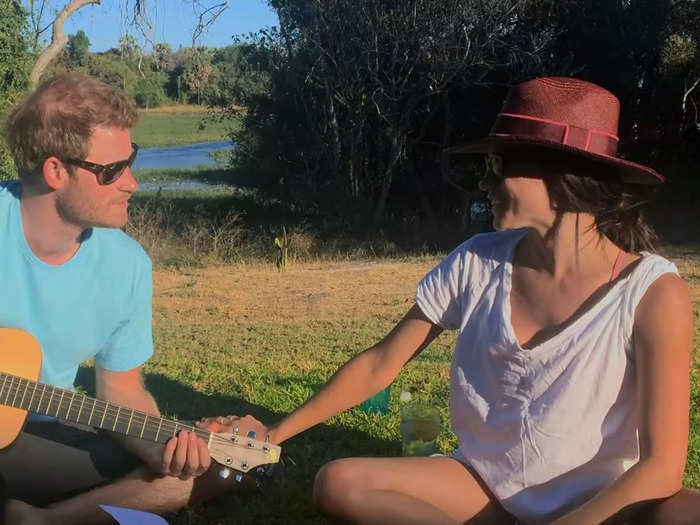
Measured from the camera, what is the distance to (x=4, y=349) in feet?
6.88

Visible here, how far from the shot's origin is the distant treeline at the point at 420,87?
398 inches

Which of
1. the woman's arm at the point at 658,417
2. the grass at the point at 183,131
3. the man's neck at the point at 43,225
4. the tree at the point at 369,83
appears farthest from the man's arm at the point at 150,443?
the tree at the point at 369,83

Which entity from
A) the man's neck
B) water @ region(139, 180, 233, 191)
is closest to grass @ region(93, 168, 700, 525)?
the man's neck

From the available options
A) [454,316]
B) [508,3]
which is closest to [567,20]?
[508,3]

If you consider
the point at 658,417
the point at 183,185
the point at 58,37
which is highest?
the point at 58,37

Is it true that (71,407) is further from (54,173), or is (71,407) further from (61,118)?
(61,118)

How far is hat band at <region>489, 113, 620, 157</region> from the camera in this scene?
190 cm

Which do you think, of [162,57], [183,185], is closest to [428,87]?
[183,185]

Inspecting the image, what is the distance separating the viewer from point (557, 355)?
1925 mm

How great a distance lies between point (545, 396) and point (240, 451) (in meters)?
0.78

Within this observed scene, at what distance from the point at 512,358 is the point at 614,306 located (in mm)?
278

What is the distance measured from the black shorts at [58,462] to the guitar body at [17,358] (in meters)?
0.09

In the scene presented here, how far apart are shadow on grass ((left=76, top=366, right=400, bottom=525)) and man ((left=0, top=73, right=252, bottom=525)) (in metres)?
0.27

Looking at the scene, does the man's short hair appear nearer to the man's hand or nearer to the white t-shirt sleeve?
the man's hand
